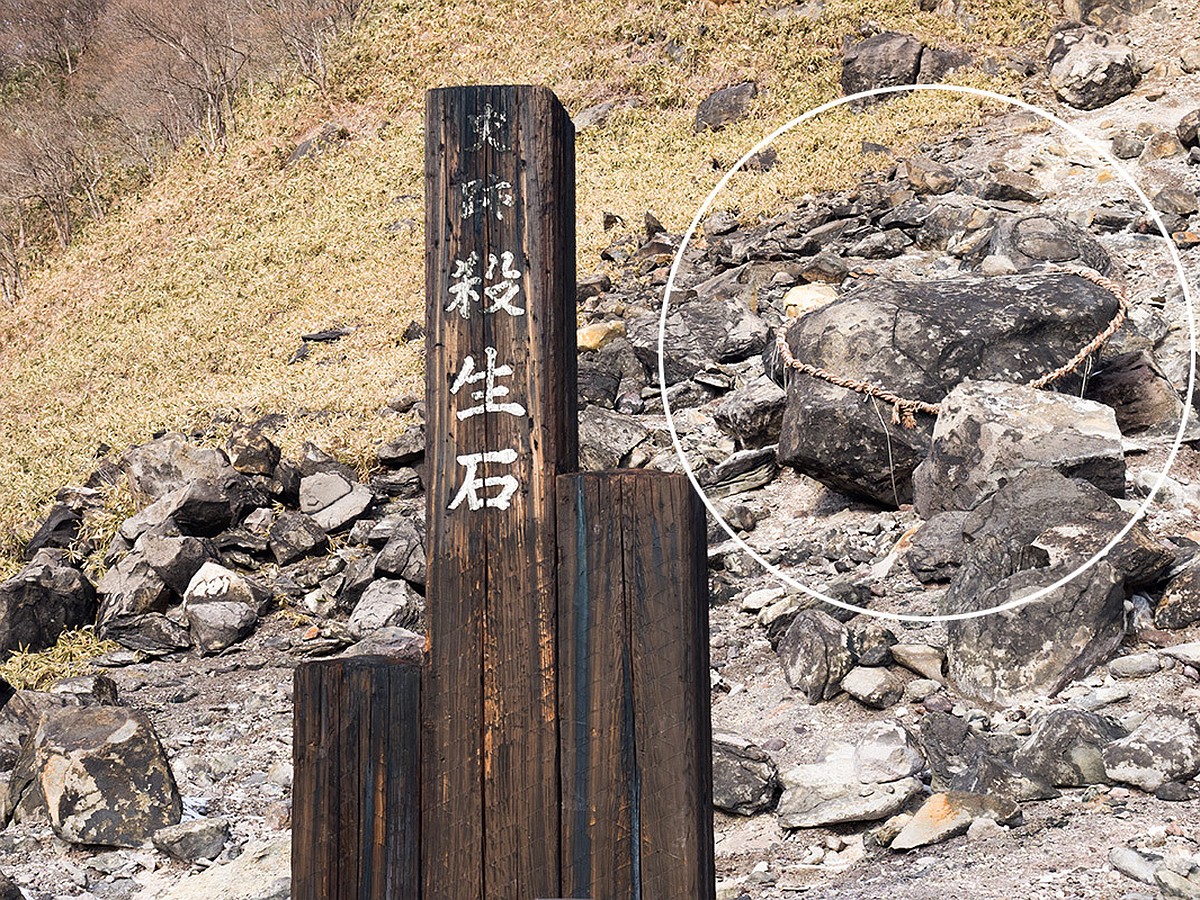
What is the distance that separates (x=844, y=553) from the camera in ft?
18.9

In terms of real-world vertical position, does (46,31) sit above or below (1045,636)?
above

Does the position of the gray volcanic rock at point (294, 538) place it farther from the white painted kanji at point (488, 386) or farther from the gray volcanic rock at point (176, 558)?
the white painted kanji at point (488, 386)

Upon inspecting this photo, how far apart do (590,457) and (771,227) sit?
4.59m

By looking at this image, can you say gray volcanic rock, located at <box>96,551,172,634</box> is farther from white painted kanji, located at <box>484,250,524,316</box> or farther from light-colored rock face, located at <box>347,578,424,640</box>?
white painted kanji, located at <box>484,250,524,316</box>

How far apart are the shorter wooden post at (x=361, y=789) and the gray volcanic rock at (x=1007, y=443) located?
4.15m

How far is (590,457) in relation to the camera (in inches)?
295

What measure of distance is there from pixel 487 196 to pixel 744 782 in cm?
253

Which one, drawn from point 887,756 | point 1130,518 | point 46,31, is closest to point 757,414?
point 1130,518

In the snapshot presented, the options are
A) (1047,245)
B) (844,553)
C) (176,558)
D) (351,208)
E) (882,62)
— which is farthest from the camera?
(351,208)

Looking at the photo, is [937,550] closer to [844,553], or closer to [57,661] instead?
[844,553]

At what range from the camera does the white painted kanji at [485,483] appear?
1.83 m

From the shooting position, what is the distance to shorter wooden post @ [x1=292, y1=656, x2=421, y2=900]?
1826 mm

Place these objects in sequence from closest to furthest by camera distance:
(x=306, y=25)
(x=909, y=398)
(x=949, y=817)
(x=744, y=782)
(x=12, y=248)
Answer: (x=949, y=817)
(x=744, y=782)
(x=909, y=398)
(x=12, y=248)
(x=306, y=25)

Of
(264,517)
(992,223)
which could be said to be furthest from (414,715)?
(992,223)
